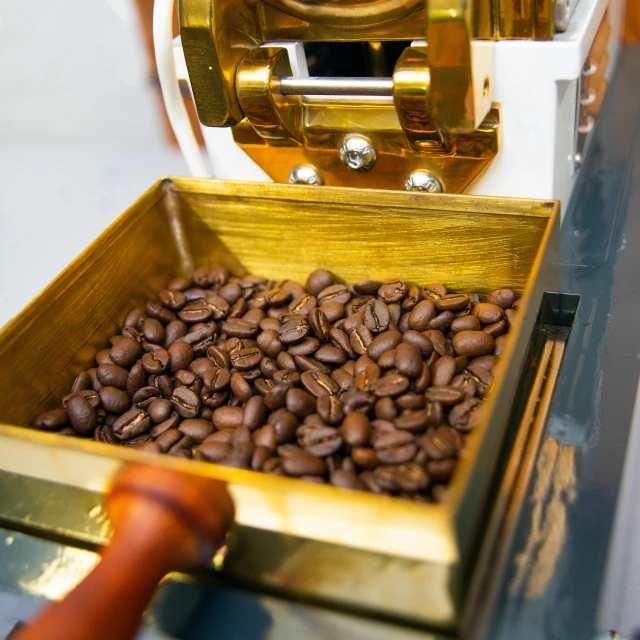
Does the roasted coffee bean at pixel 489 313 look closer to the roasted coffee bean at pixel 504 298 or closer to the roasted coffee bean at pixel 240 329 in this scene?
the roasted coffee bean at pixel 504 298

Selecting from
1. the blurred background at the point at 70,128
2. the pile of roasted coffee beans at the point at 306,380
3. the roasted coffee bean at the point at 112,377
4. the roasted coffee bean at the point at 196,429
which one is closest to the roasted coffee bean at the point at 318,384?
the pile of roasted coffee beans at the point at 306,380

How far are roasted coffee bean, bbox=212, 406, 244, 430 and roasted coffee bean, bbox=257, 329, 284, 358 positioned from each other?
0.08 metres

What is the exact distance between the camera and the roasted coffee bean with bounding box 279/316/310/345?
0.77 m

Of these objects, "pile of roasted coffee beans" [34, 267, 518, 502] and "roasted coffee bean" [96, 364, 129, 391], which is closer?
"pile of roasted coffee beans" [34, 267, 518, 502]

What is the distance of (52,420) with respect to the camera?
2.34 feet

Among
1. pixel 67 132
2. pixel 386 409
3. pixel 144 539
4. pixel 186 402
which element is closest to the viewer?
pixel 144 539

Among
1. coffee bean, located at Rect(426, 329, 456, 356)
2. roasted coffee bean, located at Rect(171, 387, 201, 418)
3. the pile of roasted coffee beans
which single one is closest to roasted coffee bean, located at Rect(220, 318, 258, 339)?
the pile of roasted coffee beans

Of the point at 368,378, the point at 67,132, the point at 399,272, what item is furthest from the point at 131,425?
the point at 67,132

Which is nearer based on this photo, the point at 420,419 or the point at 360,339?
the point at 420,419

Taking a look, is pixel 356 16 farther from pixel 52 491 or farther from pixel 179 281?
pixel 52 491

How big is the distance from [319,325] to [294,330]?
0.03m

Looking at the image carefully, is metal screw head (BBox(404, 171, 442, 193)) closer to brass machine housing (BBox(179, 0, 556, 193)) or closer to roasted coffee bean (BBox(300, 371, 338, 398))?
brass machine housing (BBox(179, 0, 556, 193))

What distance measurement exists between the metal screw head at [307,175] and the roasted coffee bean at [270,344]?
0.23 m

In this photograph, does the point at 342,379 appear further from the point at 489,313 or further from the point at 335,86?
the point at 335,86
